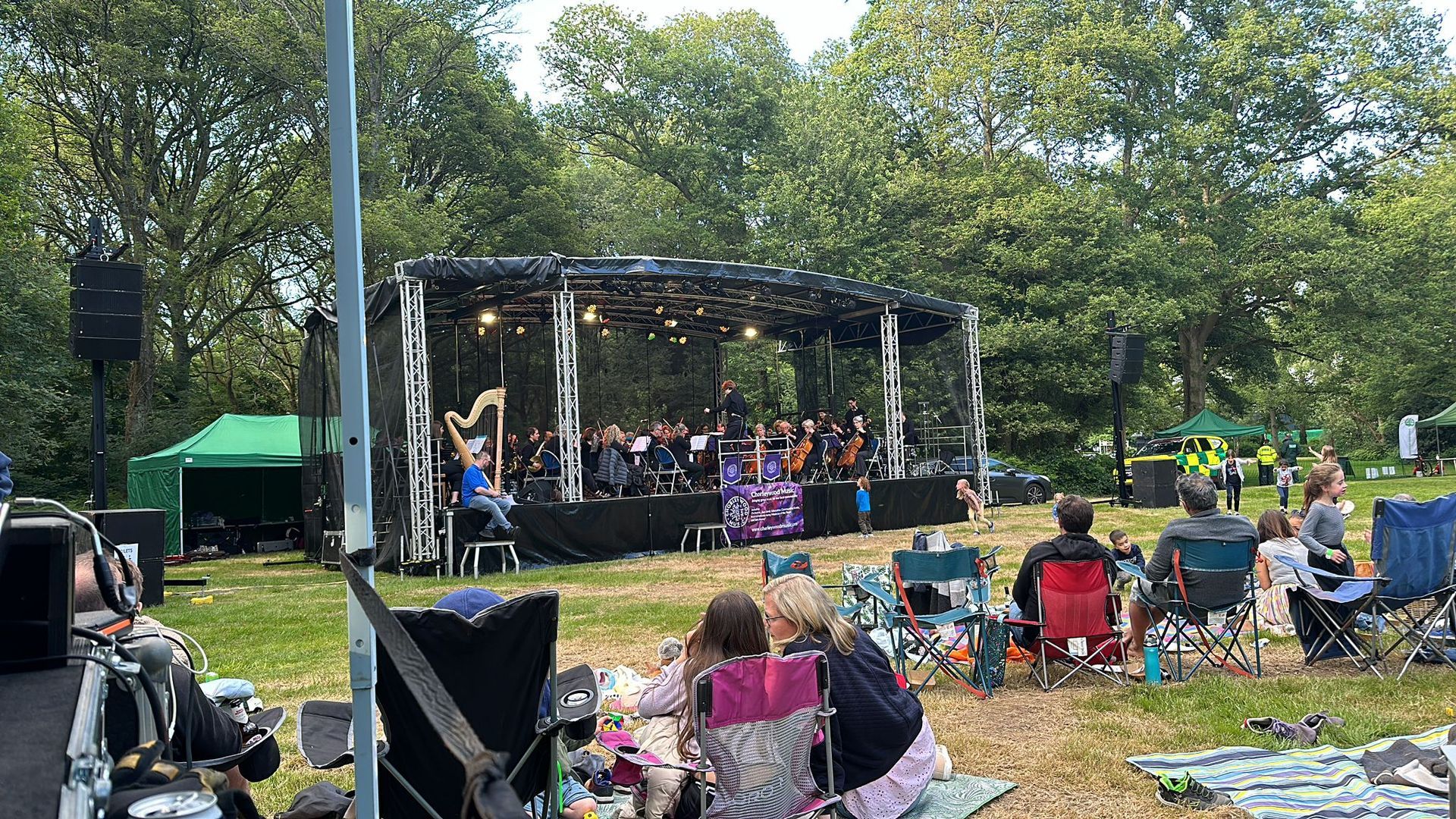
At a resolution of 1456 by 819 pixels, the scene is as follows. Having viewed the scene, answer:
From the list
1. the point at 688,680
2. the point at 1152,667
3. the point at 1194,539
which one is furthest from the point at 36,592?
the point at 1194,539

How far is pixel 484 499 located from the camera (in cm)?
1100

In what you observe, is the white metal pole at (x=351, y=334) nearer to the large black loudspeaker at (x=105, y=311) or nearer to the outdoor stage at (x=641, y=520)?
the large black loudspeaker at (x=105, y=311)

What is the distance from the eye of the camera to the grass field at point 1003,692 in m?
3.83

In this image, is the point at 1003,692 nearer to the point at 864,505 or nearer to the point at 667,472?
the point at 864,505

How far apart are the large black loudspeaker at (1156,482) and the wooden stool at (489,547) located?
11740 mm

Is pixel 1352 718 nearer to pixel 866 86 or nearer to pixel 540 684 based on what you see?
pixel 540 684

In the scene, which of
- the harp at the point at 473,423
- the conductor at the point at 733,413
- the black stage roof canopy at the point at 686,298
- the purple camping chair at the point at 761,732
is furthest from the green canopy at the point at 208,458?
the purple camping chair at the point at 761,732

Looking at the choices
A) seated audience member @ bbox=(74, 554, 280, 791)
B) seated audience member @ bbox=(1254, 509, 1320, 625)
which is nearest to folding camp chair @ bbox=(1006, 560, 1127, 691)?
seated audience member @ bbox=(1254, 509, 1320, 625)

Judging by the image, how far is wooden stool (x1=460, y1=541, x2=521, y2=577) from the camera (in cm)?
1085

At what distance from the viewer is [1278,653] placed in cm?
582

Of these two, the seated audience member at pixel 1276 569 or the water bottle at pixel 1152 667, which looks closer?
the water bottle at pixel 1152 667

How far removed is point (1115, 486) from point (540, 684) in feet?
73.3

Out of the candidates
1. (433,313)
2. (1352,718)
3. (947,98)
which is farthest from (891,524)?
(947,98)

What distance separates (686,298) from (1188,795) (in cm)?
1377
